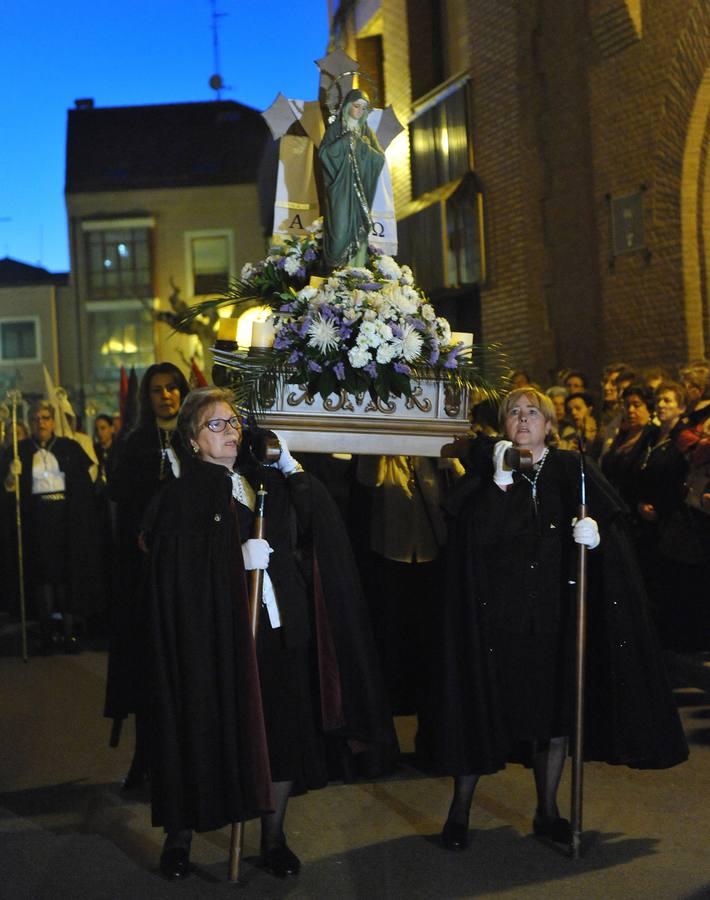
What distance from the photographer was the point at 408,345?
7.34 metres

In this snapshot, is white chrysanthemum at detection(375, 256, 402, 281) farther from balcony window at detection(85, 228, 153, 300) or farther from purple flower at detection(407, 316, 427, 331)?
balcony window at detection(85, 228, 153, 300)

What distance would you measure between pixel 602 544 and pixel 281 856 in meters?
1.87

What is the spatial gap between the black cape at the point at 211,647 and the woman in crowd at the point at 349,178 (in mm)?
2454

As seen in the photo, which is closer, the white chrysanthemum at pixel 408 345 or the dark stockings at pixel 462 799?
the dark stockings at pixel 462 799

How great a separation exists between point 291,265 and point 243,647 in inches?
117

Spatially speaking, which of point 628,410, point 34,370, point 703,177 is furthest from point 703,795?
point 34,370

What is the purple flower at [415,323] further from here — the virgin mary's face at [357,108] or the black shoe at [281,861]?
the black shoe at [281,861]

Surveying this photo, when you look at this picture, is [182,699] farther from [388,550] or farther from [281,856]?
[388,550]

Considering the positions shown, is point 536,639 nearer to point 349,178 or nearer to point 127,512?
point 127,512

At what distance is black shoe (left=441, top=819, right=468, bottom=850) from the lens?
6035mm

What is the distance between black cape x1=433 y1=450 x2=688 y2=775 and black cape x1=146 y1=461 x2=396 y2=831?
1.81 ft

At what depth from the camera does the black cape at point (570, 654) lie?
19.9 feet

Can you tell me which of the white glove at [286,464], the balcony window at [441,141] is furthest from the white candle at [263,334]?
the balcony window at [441,141]

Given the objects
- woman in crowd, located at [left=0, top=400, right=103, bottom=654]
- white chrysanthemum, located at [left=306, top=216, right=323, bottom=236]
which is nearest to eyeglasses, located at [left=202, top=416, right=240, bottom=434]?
white chrysanthemum, located at [left=306, top=216, right=323, bottom=236]
